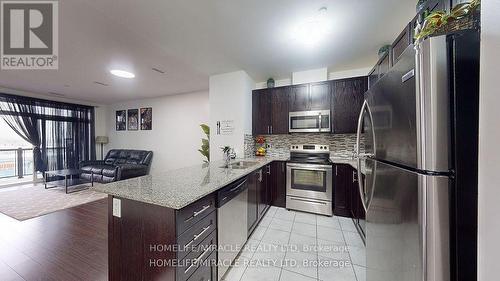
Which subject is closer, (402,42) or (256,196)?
(402,42)

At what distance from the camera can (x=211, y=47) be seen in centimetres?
243

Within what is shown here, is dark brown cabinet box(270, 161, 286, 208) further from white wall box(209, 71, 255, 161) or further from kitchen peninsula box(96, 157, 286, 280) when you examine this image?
kitchen peninsula box(96, 157, 286, 280)

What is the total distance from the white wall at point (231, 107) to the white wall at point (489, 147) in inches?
112

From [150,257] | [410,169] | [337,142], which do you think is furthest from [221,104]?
[410,169]

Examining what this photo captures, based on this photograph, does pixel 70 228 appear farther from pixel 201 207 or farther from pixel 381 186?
pixel 381 186

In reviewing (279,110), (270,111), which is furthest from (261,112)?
(279,110)

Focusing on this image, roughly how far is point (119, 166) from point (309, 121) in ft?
15.2

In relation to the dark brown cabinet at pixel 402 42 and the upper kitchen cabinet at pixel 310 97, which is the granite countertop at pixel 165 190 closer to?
the dark brown cabinet at pixel 402 42

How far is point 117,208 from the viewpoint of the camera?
1.24m

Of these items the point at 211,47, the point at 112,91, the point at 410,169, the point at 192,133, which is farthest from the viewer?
the point at 192,133

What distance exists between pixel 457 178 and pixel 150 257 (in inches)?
61.7

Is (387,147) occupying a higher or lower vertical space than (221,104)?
lower

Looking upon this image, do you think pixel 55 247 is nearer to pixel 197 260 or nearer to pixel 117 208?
pixel 117 208

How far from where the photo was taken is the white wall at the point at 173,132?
5027mm
